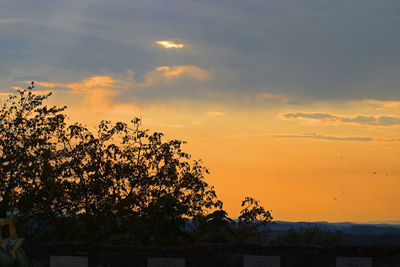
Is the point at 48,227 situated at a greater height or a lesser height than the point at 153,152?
lesser

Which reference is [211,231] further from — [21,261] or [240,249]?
[21,261]

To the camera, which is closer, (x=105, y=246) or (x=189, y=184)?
(x=105, y=246)

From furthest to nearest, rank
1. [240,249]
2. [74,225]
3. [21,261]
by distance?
[74,225]
[240,249]
[21,261]

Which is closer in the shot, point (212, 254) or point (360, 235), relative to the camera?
point (212, 254)

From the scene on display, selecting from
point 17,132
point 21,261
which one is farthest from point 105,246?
point 17,132

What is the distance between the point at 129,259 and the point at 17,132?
12.5 meters

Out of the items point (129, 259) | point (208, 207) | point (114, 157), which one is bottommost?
point (129, 259)

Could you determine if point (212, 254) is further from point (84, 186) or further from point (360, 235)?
point (360, 235)

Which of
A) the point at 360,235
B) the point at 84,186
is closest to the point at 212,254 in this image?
the point at 84,186

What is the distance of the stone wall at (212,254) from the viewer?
376 inches

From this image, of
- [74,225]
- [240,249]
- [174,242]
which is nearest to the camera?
[240,249]

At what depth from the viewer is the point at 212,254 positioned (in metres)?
9.64

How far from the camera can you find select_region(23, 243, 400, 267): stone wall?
956 cm

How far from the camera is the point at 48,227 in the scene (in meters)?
20.0
